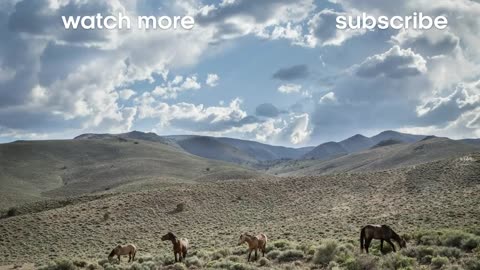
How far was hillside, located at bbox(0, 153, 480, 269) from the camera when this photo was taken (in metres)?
34.7

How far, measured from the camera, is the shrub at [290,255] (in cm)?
2148

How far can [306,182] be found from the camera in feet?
224

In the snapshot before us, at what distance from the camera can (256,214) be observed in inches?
2108

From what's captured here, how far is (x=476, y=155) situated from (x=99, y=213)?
53648 mm

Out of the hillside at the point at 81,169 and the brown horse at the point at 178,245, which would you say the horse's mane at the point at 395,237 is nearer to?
the brown horse at the point at 178,245

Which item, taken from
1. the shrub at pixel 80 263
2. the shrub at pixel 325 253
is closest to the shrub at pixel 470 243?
the shrub at pixel 325 253

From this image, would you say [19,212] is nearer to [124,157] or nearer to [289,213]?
[289,213]

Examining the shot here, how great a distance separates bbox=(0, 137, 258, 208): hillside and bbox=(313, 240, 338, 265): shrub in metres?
78.1

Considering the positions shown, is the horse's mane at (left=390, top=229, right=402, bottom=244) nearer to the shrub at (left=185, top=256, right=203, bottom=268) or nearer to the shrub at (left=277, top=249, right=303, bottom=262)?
the shrub at (left=277, top=249, right=303, bottom=262)

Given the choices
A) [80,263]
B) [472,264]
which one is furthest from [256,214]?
[472,264]

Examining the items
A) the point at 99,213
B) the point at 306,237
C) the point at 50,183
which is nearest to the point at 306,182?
the point at 99,213

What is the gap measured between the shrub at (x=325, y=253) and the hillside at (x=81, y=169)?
78137 millimetres

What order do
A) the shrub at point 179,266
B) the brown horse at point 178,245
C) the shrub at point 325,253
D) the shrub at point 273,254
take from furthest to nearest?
1. the shrub at point 273,254
2. the brown horse at point 178,245
3. the shrub at point 179,266
4. the shrub at point 325,253

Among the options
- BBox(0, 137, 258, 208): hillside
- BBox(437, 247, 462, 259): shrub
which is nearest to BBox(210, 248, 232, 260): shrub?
BBox(437, 247, 462, 259): shrub
